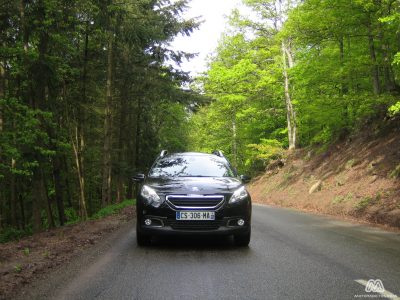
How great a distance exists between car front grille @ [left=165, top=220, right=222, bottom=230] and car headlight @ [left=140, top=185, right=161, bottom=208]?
38 centimetres

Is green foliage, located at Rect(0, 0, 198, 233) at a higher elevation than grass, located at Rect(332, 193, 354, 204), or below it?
higher

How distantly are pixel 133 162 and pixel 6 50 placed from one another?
18.3 m

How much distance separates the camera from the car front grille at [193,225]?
7.04 metres

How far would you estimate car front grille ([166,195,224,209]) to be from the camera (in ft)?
23.2

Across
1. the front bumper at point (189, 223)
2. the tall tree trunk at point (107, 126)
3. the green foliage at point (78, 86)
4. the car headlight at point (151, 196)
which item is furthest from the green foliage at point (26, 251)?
the tall tree trunk at point (107, 126)

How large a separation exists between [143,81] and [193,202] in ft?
54.3

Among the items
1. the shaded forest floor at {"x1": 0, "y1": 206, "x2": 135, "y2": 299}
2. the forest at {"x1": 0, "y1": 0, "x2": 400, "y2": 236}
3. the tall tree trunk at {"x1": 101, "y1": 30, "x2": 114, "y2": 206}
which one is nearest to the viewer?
the shaded forest floor at {"x1": 0, "y1": 206, "x2": 135, "y2": 299}

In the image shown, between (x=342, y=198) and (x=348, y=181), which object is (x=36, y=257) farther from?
(x=348, y=181)

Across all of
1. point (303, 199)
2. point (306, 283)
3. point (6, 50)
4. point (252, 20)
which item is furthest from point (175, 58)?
point (306, 283)

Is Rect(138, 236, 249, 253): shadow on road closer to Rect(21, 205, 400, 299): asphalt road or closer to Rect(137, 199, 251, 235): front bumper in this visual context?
Rect(21, 205, 400, 299): asphalt road

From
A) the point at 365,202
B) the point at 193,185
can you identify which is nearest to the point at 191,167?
the point at 193,185

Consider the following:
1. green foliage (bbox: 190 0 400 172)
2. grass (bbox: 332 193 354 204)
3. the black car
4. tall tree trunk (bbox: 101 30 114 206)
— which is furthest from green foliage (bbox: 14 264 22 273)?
grass (bbox: 332 193 354 204)

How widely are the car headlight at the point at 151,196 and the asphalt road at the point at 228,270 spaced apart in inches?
32.3

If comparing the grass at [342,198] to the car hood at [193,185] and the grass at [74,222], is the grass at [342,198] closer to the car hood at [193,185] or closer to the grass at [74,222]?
the grass at [74,222]
